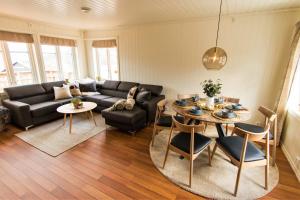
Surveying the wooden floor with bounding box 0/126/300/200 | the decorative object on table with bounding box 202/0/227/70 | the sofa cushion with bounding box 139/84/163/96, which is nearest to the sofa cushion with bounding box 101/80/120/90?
the sofa cushion with bounding box 139/84/163/96

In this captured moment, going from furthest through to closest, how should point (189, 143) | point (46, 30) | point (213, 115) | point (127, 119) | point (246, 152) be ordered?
point (46, 30), point (127, 119), point (213, 115), point (189, 143), point (246, 152)

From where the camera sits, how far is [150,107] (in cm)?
369

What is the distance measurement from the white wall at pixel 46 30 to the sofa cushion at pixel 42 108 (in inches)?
78.2

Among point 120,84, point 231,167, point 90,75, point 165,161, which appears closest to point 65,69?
point 90,75

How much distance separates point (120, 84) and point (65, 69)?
211 centimetres

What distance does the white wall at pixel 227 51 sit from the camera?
3.09 metres

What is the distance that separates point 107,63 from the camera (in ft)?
17.8

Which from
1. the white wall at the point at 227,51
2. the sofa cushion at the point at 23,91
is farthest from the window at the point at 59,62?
the white wall at the point at 227,51

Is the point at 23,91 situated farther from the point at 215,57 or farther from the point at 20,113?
the point at 215,57

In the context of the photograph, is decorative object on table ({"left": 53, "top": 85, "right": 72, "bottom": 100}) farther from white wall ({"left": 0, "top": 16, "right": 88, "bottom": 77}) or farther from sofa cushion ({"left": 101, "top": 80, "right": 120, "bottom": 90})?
white wall ({"left": 0, "top": 16, "right": 88, "bottom": 77})

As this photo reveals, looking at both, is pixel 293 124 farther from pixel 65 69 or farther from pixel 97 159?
pixel 65 69

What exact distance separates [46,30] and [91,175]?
4400 millimetres

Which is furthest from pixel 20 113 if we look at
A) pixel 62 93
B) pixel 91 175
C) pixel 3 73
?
pixel 91 175

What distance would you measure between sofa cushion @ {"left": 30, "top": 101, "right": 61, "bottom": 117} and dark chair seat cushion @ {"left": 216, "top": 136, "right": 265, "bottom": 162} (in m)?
3.77
